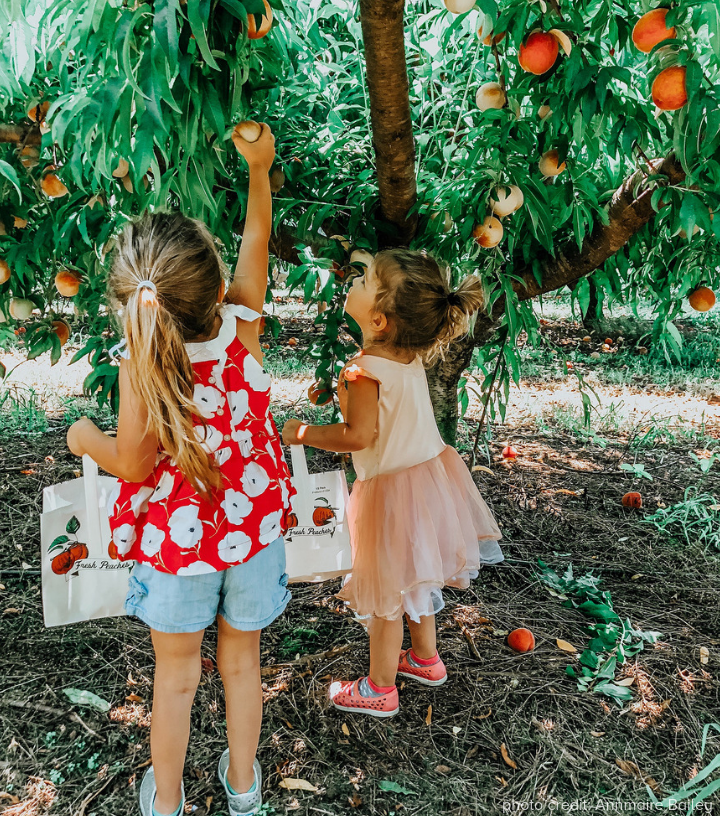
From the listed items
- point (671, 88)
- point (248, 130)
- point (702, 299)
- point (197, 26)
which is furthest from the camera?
point (702, 299)

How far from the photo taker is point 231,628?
1.46 meters

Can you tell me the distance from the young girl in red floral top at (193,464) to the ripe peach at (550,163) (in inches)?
26.6

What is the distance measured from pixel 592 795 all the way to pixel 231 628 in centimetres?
99

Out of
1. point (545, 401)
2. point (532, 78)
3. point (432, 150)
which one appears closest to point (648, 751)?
point (532, 78)

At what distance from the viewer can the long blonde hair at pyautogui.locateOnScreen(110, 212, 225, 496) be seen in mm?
1219

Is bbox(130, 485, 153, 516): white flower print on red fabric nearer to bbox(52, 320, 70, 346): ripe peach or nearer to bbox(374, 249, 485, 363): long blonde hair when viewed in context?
bbox(374, 249, 485, 363): long blonde hair

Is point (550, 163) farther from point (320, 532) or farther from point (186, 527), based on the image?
point (186, 527)

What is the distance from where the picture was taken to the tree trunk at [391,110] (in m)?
1.37

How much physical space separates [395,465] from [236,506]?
56 centimetres

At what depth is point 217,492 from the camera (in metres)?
1.37

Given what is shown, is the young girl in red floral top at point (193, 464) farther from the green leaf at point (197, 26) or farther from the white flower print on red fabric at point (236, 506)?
the green leaf at point (197, 26)

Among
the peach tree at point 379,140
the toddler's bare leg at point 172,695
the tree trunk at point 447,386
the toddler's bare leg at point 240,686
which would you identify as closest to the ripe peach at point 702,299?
the peach tree at point 379,140

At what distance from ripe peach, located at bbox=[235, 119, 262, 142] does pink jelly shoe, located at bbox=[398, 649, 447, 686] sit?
1504 millimetres

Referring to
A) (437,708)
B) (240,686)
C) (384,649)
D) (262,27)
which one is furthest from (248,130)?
(437,708)
